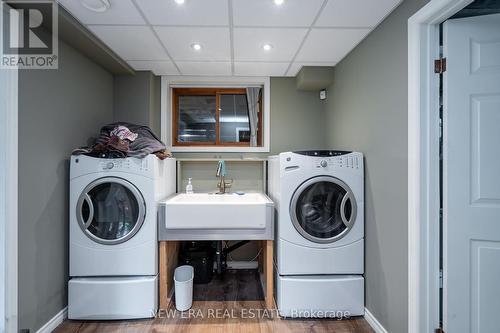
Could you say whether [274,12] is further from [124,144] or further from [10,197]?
[10,197]

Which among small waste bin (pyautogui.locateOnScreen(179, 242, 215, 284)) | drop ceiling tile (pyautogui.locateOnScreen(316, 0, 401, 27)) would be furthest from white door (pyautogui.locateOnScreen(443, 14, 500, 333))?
small waste bin (pyautogui.locateOnScreen(179, 242, 215, 284))

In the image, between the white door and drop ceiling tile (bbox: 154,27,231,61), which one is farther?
drop ceiling tile (bbox: 154,27,231,61)

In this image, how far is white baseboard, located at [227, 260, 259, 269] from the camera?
9.78ft

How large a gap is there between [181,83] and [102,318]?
2398mm

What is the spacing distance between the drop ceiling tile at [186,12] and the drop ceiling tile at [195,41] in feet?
0.30

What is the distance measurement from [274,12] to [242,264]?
2547 millimetres

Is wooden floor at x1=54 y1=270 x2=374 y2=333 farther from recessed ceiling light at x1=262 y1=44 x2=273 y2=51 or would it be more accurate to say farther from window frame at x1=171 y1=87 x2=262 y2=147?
recessed ceiling light at x1=262 y1=44 x2=273 y2=51

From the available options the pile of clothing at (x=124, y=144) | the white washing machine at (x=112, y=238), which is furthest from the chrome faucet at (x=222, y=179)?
the white washing machine at (x=112, y=238)

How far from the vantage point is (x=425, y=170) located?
4.76ft

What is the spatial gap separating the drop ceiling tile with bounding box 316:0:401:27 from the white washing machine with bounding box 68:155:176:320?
1678mm

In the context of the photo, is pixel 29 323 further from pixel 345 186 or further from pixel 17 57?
pixel 345 186

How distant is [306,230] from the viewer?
6.65ft

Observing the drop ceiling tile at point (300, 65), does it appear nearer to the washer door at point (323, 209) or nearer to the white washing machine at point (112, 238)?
the washer door at point (323, 209)

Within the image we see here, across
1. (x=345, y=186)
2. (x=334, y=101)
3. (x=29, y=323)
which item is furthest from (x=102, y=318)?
(x=334, y=101)
